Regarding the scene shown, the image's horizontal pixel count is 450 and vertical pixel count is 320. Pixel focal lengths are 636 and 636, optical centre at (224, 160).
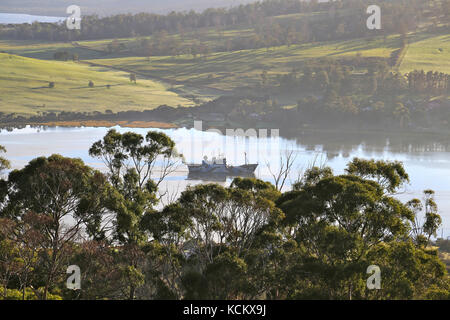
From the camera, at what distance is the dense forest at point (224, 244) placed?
40.9ft

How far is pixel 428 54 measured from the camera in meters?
83.9

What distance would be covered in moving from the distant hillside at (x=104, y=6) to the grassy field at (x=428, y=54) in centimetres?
7306

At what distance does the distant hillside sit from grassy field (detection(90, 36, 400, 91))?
53915 mm

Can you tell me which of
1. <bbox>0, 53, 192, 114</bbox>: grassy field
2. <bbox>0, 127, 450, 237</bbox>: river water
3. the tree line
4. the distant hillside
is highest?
the distant hillside

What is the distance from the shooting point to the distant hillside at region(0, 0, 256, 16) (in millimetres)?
142125

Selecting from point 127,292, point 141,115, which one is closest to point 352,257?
point 127,292

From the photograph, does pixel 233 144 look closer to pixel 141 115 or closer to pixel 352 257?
pixel 141 115

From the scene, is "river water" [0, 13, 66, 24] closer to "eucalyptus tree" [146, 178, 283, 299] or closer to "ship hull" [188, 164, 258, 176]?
"ship hull" [188, 164, 258, 176]

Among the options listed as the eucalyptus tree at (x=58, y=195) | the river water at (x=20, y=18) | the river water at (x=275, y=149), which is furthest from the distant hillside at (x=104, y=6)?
the eucalyptus tree at (x=58, y=195)

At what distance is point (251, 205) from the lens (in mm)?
14102

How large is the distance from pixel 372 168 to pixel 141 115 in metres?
50.9

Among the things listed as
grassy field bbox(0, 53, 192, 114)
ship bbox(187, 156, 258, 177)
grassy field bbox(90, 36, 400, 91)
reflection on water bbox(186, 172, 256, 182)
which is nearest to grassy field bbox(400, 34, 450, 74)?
grassy field bbox(90, 36, 400, 91)

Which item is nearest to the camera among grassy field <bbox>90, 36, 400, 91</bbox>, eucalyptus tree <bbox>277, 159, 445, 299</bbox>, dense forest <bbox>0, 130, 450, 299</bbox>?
eucalyptus tree <bbox>277, 159, 445, 299</bbox>

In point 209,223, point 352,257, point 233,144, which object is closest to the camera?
point 352,257
